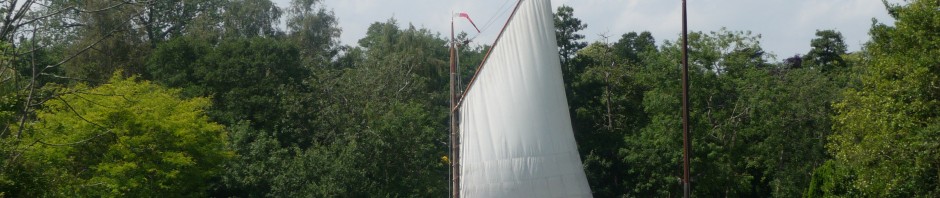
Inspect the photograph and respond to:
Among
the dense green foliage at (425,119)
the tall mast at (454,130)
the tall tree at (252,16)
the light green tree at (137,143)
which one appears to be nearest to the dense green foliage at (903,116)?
the dense green foliage at (425,119)

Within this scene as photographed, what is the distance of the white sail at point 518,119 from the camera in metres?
23.5

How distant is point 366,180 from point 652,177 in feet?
33.8

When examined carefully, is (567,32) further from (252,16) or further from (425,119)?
(252,16)

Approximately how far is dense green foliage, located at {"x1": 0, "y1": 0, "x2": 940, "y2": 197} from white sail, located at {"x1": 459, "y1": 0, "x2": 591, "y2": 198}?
24.7 feet

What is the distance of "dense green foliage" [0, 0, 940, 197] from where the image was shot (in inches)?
1029

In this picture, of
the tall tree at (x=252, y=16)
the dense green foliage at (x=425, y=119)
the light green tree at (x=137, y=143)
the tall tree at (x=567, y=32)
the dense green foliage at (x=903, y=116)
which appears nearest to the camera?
the dense green foliage at (x=903, y=116)

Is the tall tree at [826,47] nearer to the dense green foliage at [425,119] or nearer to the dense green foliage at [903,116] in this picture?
the dense green foliage at [425,119]

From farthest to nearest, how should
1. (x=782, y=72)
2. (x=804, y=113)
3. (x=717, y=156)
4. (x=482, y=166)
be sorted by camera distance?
(x=782, y=72) → (x=804, y=113) → (x=717, y=156) → (x=482, y=166)

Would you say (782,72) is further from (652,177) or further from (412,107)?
(412,107)

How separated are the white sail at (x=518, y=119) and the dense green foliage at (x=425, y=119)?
753cm

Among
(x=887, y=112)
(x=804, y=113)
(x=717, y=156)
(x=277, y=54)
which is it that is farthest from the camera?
(x=277, y=54)

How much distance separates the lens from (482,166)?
23.5 metres

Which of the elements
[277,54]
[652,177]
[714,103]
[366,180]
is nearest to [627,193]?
[652,177]

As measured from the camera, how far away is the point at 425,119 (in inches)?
1613
